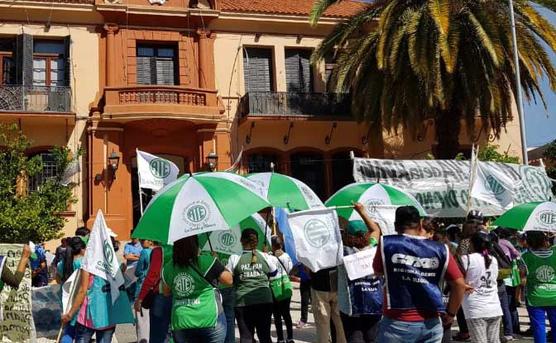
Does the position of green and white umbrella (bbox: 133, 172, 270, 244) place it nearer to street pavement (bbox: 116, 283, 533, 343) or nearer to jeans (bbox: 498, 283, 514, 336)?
street pavement (bbox: 116, 283, 533, 343)

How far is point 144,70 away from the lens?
21.9 m

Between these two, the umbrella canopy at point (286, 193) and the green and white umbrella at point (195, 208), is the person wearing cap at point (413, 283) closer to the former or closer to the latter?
the green and white umbrella at point (195, 208)

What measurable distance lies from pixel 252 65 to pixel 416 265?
18.8 m

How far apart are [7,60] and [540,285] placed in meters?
18.5

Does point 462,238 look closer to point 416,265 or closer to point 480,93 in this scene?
point 416,265

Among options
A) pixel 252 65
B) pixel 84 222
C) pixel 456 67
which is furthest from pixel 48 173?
pixel 456 67

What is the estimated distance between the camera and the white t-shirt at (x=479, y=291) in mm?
6977

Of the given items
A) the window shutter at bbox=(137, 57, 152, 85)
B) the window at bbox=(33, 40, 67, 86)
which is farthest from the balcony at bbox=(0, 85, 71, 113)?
the window shutter at bbox=(137, 57, 152, 85)

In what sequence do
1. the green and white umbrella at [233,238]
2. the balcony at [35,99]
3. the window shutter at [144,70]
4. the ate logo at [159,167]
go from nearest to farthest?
the green and white umbrella at [233,238]
the ate logo at [159,167]
the balcony at [35,99]
the window shutter at [144,70]

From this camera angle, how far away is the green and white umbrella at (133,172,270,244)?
539 cm

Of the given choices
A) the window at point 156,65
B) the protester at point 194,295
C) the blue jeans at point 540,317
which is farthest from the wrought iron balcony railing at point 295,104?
the protester at point 194,295

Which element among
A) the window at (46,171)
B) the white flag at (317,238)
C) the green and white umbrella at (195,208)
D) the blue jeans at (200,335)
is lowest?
the blue jeans at (200,335)

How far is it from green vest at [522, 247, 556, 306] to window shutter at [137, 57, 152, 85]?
646 inches

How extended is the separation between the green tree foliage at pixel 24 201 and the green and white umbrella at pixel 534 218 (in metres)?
11.7
